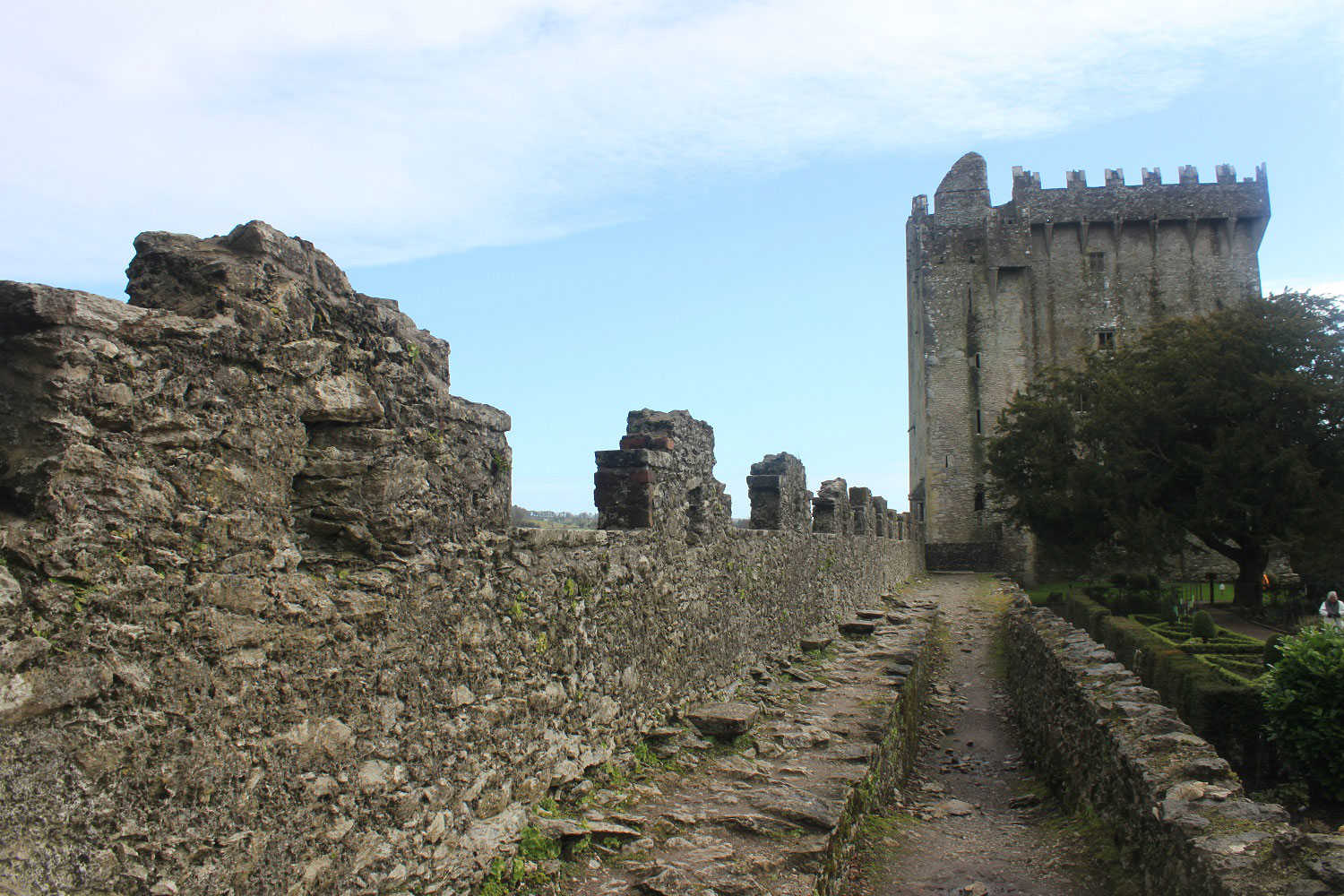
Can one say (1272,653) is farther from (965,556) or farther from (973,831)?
(965,556)

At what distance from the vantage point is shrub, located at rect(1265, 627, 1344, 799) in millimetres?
5969

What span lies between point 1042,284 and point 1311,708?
34.2 m

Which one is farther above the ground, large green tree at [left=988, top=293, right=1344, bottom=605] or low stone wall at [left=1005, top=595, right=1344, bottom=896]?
large green tree at [left=988, top=293, right=1344, bottom=605]

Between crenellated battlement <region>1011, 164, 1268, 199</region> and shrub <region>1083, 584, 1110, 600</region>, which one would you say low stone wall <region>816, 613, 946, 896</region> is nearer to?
shrub <region>1083, 584, 1110, 600</region>

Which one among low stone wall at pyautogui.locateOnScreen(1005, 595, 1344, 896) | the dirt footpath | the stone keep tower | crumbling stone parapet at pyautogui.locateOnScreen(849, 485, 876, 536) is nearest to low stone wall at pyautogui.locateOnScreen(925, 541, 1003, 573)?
the stone keep tower

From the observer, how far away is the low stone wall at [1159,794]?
3258mm

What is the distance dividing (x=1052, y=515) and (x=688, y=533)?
1908cm

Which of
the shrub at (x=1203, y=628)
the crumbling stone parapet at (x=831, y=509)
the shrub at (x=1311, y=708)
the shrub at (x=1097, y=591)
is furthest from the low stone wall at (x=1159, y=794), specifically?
the shrub at (x=1097, y=591)

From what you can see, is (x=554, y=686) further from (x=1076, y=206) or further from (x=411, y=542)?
(x=1076, y=206)

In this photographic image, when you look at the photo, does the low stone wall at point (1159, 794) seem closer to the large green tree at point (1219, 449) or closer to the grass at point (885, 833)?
the grass at point (885, 833)

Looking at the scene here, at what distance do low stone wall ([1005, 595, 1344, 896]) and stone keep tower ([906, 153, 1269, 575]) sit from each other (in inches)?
1181

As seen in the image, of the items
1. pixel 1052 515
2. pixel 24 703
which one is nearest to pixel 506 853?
pixel 24 703

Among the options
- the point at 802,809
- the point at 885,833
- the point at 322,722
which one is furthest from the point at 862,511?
the point at 322,722

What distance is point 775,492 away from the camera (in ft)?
29.9
